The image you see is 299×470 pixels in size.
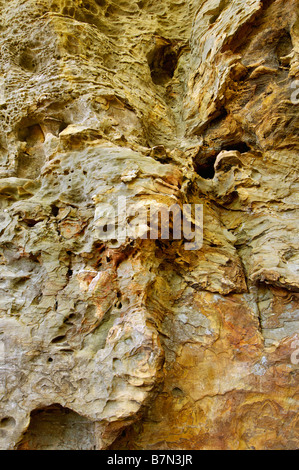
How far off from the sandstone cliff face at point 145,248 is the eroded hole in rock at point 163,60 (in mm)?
844

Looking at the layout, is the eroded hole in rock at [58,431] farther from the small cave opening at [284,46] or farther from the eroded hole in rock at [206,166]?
the small cave opening at [284,46]

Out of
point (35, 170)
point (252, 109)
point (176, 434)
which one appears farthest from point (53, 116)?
point (176, 434)

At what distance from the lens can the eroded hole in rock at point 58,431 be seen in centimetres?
268

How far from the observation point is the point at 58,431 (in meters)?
2.77

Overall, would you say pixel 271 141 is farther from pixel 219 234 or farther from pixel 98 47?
pixel 98 47

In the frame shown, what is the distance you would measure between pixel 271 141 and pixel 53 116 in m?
3.12

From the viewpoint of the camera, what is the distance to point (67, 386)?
2.68 m

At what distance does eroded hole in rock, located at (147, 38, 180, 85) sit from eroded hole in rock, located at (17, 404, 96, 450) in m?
5.84

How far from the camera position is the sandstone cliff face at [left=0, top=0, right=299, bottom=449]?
8.83 feet

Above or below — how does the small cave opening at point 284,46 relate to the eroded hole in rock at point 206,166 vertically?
above

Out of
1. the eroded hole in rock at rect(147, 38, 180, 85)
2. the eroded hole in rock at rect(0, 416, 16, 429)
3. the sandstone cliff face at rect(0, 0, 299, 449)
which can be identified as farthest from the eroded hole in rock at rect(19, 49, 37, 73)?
the eroded hole in rock at rect(0, 416, 16, 429)

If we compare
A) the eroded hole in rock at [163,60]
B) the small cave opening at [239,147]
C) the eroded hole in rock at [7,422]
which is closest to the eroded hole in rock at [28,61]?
the eroded hole in rock at [163,60]

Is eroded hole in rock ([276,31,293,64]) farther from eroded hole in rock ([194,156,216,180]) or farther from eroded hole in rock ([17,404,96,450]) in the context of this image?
eroded hole in rock ([17,404,96,450])

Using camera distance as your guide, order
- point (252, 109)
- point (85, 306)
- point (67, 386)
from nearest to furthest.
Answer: point (67, 386) → point (85, 306) → point (252, 109)
